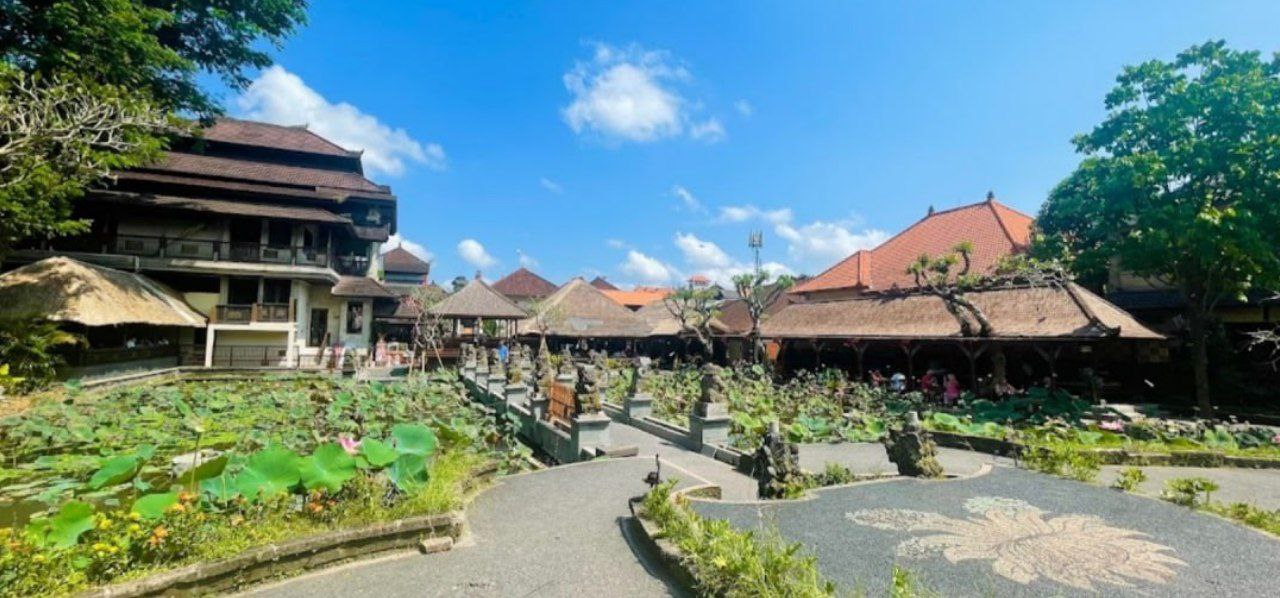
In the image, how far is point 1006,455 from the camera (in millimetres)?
10344

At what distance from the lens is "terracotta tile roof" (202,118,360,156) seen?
97.7ft

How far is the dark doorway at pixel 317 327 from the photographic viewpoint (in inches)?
1090

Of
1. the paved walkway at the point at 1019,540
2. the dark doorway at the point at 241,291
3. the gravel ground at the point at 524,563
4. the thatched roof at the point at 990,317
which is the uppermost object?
the dark doorway at the point at 241,291

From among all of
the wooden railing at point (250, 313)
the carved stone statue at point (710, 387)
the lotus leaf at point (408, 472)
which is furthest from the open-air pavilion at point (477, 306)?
the lotus leaf at point (408, 472)

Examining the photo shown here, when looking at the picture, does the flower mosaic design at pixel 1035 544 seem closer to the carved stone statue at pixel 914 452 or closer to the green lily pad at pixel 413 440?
the carved stone statue at pixel 914 452

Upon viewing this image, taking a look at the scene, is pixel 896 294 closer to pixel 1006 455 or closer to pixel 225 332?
pixel 1006 455

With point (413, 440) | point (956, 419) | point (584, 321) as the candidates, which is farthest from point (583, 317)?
point (413, 440)

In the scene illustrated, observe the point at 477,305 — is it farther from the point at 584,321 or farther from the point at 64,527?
the point at 64,527

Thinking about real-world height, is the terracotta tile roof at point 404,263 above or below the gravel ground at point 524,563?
above

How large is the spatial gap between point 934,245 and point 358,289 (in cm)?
2906

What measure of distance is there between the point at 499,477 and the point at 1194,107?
2128cm

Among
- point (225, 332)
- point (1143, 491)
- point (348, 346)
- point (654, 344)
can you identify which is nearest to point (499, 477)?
point (1143, 491)

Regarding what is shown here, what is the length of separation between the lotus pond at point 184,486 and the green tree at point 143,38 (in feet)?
31.2

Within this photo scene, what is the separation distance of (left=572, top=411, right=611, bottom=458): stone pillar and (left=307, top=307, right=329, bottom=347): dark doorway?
2246 centimetres
